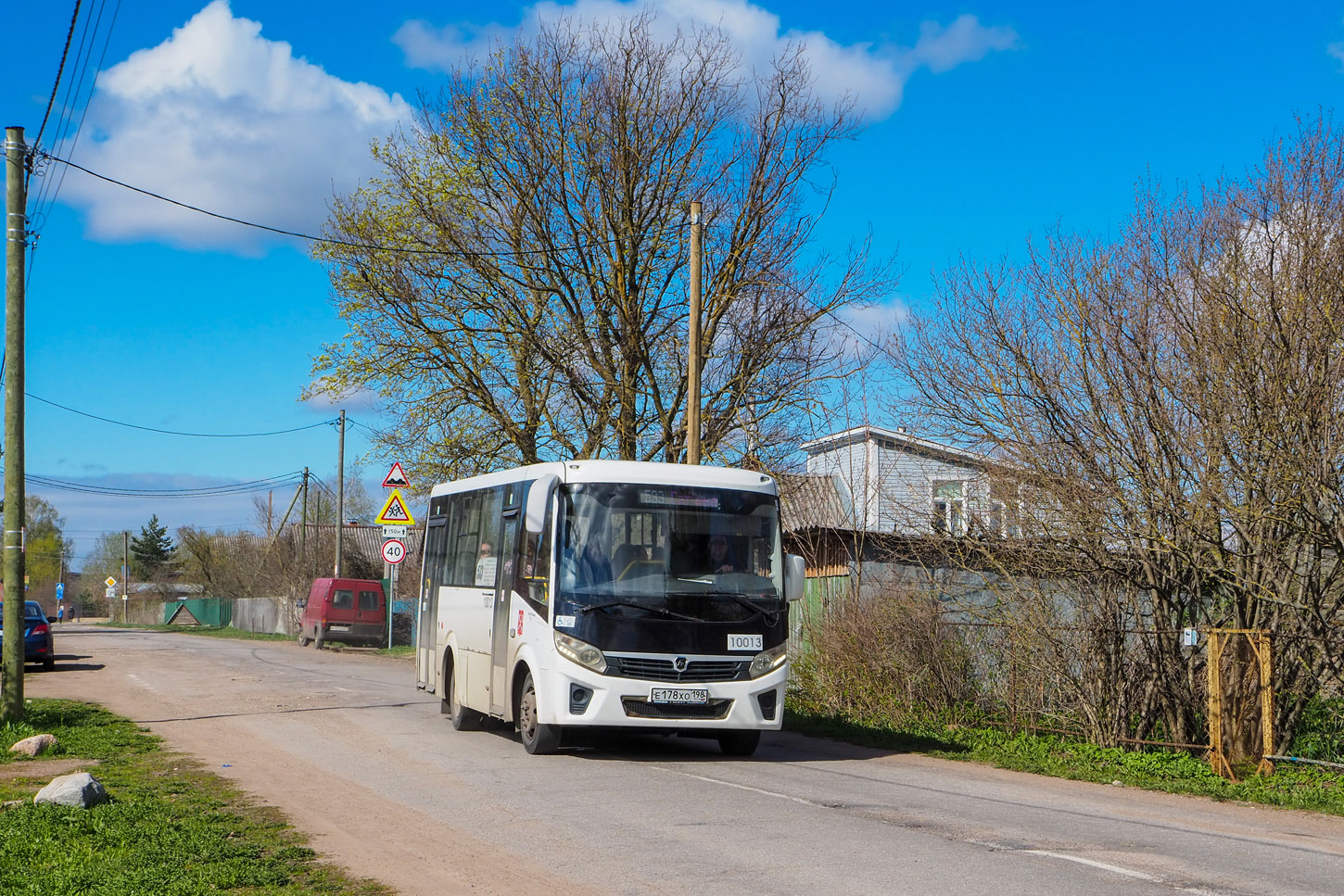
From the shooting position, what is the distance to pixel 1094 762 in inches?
535

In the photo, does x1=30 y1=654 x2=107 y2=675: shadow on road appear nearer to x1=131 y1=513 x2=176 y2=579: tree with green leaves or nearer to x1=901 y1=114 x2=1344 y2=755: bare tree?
x1=901 y1=114 x2=1344 y2=755: bare tree

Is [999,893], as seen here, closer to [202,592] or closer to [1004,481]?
[1004,481]

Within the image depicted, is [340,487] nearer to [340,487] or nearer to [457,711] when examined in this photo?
[340,487]

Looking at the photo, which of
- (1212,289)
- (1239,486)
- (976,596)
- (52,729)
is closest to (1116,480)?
(1239,486)

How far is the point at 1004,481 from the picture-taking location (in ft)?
46.4

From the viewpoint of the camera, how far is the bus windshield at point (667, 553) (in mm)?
13047

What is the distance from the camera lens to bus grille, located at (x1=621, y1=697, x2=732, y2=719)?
12844mm

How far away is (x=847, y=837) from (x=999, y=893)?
1832mm

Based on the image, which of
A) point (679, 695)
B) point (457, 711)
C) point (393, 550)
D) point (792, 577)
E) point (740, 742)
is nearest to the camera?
point (679, 695)

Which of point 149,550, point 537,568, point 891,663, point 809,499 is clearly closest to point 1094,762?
point 891,663

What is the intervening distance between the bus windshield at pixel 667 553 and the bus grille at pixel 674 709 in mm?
862

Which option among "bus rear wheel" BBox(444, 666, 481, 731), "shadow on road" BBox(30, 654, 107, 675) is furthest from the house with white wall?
"shadow on road" BBox(30, 654, 107, 675)

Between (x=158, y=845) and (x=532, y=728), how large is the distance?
5703 millimetres

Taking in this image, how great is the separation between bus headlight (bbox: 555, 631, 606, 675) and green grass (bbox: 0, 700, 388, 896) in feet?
11.1
